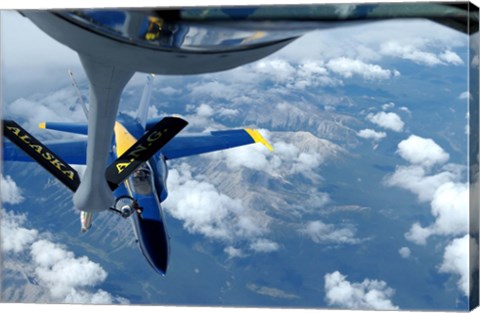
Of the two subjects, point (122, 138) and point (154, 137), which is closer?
point (154, 137)

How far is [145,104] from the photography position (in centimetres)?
1126

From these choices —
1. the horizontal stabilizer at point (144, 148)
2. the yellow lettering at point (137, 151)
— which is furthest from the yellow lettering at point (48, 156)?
the yellow lettering at point (137, 151)

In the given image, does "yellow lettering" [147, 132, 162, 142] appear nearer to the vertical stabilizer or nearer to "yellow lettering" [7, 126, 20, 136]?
"yellow lettering" [7, 126, 20, 136]

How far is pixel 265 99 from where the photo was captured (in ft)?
38.3

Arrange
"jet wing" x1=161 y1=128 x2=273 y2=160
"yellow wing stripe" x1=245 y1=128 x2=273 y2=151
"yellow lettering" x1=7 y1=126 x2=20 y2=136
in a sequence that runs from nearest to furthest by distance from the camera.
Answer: "yellow lettering" x1=7 y1=126 x2=20 y2=136
"yellow wing stripe" x1=245 y1=128 x2=273 y2=151
"jet wing" x1=161 y1=128 x2=273 y2=160

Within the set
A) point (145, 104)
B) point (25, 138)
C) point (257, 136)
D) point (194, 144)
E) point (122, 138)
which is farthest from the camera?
point (194, 144)

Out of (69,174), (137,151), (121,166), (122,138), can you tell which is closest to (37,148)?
(69,174)

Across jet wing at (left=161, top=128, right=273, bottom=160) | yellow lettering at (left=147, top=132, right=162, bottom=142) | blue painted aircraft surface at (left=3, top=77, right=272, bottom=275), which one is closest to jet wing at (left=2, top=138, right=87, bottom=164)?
blue painted aircraft surface at (left=3, top=77, right=272, bottom=275)

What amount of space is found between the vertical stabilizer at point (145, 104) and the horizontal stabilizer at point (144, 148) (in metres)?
1.98

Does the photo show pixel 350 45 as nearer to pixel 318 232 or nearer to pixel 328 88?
pixel 328 88

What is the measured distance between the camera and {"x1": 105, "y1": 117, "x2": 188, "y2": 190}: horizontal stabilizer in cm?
877

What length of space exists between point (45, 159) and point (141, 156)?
105 cm

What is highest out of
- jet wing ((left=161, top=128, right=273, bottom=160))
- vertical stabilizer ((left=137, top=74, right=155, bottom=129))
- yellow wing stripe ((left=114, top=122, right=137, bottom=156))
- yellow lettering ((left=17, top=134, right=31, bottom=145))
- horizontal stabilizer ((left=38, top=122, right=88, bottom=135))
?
yellow lettering ((left=17, top=134, right=31, bottom=145))

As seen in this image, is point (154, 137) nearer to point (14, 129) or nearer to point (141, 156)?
point (141, 156)
